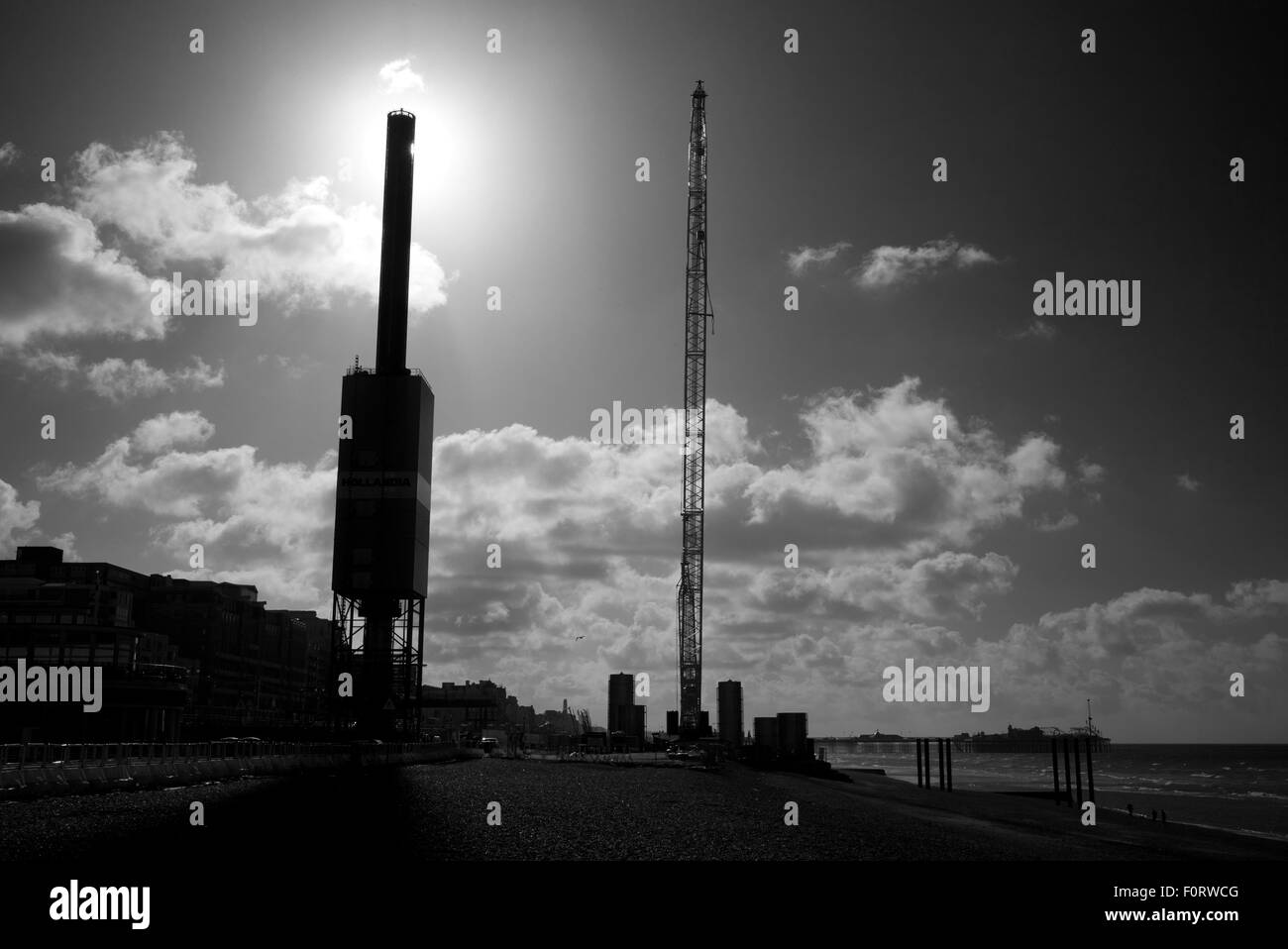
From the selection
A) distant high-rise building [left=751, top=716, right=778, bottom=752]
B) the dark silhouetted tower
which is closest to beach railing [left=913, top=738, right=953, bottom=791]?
distant high-rise building [left=751, top=716, right=778, bottom=752]

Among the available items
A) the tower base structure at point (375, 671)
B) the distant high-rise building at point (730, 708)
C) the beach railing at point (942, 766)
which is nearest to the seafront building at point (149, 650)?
the tower base structure at point (375, 671)

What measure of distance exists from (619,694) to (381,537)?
299ft

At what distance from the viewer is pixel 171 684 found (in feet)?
337

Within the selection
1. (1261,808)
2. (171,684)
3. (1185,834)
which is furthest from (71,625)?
(1261,808)

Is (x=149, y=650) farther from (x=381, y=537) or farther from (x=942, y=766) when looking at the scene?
(x=942, y=766)

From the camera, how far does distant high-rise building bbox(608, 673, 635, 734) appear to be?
590 feet

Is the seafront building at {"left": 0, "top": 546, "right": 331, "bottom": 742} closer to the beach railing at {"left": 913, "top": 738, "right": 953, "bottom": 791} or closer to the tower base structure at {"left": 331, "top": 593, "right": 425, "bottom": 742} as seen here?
the tower base structure at {"left": 331, "top": 593, "right": 425, "bottom": 742}

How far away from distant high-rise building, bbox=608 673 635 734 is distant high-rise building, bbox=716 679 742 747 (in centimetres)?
1984

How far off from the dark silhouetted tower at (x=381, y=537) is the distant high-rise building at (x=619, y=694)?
77.6 m

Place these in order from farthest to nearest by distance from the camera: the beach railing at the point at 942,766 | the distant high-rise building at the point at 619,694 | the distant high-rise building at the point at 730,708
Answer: the distant high-rise building at the point at 619,694 → the distant high-rise building at the point at 730,708 → the beach railing at the point at 942,766

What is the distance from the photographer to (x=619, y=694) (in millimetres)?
181250

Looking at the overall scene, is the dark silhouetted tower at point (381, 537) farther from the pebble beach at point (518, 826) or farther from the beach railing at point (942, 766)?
the beach railing at point (942, 766)

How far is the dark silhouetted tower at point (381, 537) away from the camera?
98.5m
